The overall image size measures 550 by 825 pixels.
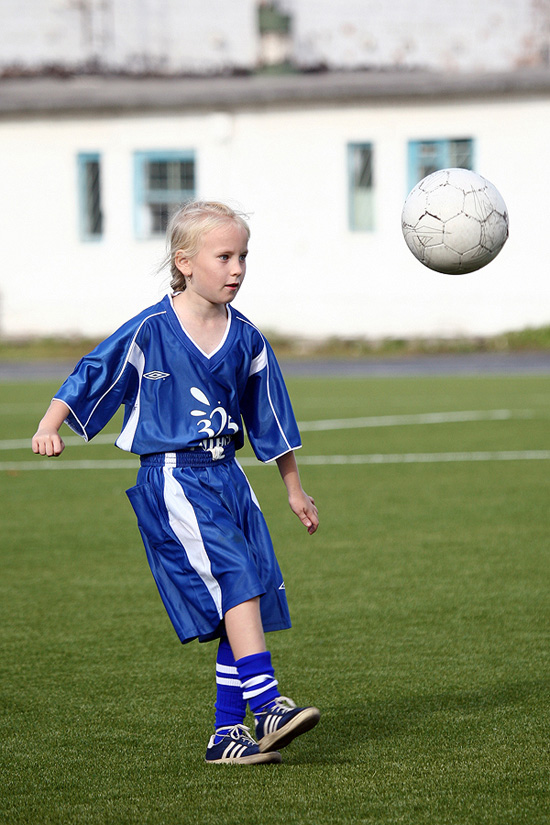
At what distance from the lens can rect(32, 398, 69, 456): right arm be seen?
12.3ft

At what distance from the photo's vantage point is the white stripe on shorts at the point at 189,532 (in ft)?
12.6

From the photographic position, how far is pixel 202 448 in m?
3.95

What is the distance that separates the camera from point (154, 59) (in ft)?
123

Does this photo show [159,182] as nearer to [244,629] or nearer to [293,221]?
[293,221]

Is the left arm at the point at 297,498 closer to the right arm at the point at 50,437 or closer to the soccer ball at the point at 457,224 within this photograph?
the right arm at the point at 50,437

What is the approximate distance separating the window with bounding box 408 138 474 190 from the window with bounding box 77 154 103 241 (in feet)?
22.1

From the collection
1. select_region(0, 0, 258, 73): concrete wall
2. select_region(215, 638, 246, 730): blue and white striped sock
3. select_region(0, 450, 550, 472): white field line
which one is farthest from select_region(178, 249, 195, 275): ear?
select_region(0, 0, 258, 73): concrete wall

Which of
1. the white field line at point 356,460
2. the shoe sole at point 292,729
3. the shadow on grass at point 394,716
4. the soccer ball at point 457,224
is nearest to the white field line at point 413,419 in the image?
the white field line at point 356,460

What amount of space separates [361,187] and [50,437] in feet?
78.0

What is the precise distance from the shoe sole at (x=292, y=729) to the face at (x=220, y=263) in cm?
124

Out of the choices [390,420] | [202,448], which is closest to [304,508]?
[202,448]

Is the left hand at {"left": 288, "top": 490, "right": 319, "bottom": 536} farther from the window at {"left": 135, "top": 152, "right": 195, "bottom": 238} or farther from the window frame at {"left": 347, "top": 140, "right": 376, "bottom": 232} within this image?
the window at {"left": 135, "top": 152, "right": 195, "bottom": 238}

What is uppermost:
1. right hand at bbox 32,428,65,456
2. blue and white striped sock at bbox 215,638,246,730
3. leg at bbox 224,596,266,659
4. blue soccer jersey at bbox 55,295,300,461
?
blue soccer jersey at bbox 55,295,300,461

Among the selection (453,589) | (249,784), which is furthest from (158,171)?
(249,784)
